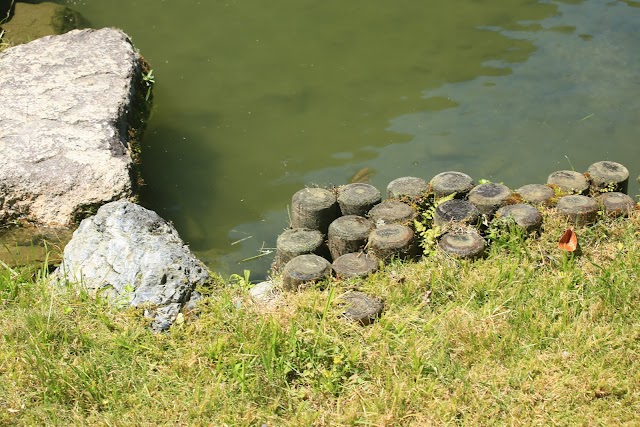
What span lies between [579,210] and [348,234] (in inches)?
63.3

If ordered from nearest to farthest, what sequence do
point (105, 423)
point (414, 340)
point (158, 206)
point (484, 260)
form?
point (105, 423) → point (414, 340) → point (484, 260) → point (158, 206)

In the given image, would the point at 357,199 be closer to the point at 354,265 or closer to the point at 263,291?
the point at 354,265

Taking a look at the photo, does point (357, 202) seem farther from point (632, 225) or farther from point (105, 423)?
point (105, 423)

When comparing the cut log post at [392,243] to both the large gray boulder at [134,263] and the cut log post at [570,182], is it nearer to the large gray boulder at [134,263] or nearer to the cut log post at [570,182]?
the large gray boulder at [134,263]

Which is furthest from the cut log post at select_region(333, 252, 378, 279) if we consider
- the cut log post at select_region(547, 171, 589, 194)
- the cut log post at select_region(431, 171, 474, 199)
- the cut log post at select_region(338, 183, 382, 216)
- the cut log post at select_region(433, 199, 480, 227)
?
the cut log post at select_region(547, 171, 589, 194)

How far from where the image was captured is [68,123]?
21.1ft

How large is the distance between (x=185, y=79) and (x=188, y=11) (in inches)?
75.2

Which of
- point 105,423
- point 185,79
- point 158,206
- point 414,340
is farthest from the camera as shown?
point 185,79

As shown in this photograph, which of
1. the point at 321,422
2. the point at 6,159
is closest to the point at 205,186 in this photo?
the point at 6,159

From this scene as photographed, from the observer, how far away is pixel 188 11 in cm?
991

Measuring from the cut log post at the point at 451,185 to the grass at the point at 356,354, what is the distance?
0.68m

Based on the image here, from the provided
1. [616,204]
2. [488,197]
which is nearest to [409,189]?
[488,197]

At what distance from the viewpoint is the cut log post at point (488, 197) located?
212 inches

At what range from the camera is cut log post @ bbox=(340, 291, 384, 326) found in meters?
4.64
